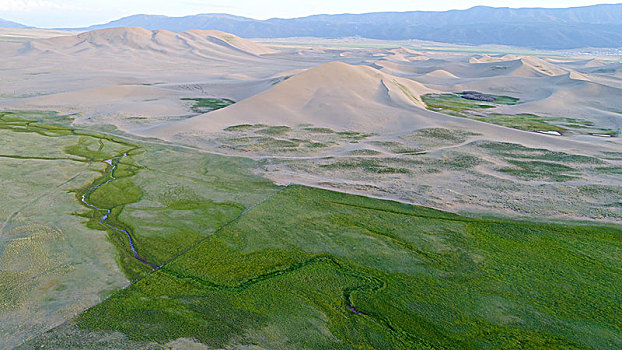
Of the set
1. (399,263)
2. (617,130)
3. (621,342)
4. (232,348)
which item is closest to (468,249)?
(399,263)

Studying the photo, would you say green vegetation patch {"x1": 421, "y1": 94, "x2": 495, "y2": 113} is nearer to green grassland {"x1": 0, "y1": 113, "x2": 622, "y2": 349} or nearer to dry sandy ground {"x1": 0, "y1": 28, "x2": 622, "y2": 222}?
dry sandy ground {"x1": 0, "y1": 28, "x2": 622, "y2": 222}

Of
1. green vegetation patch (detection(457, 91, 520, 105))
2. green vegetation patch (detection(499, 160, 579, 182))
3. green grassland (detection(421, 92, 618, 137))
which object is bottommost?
green vegetation patch (detection(499, 160, 579, 182))

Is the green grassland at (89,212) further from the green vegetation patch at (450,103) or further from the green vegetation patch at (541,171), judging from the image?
the green vegetation patch at (450,103)

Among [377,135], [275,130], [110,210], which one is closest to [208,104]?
[275,130]

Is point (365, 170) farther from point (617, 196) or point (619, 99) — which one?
point (619, 99)

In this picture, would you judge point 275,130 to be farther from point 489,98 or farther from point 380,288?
point 489,98

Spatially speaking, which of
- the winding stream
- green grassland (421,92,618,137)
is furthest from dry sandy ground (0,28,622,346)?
green grassland (421,92,618,137)
